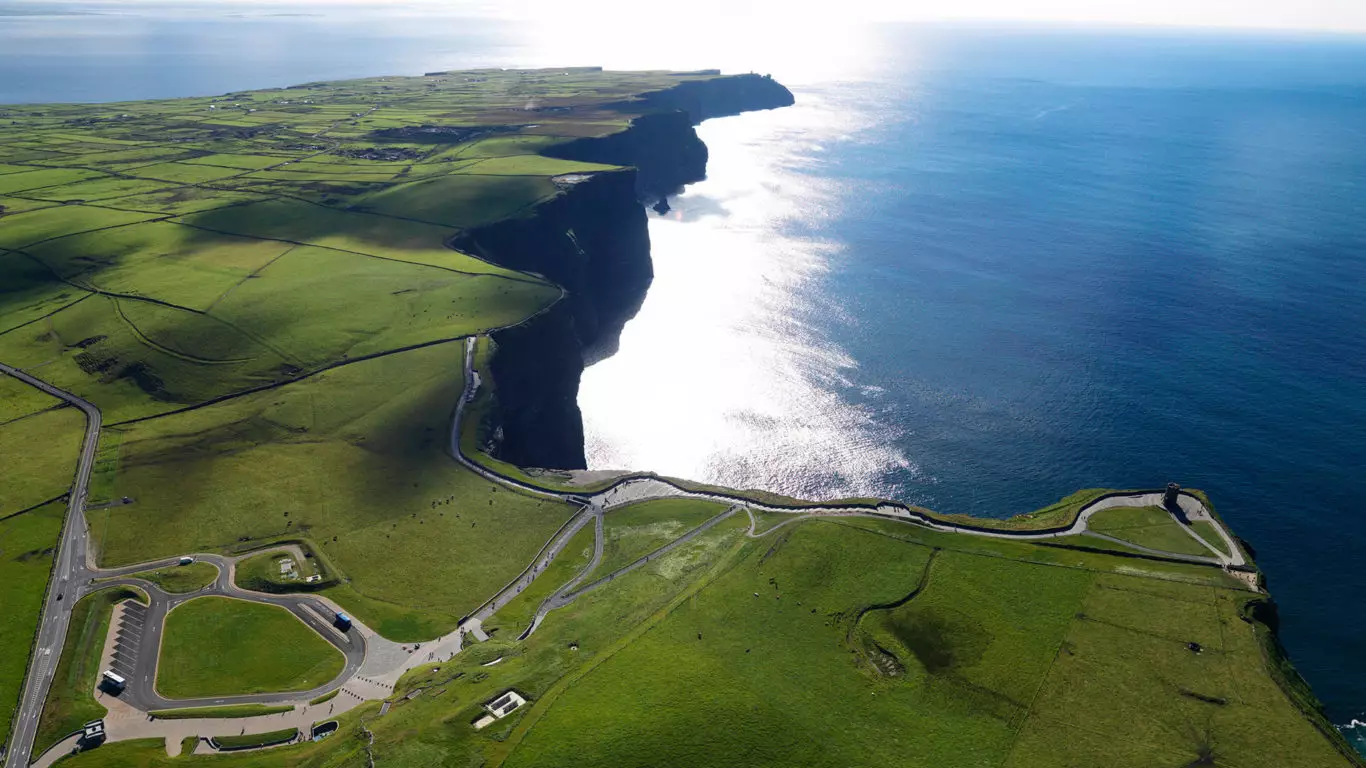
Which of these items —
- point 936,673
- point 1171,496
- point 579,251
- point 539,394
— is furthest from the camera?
point 579,251

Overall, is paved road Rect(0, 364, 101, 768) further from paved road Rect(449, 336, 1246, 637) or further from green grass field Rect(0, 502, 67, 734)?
paved road Rect(449, 336, 1246, 637)

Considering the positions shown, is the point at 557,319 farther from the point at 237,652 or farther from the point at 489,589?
the point at 237,652

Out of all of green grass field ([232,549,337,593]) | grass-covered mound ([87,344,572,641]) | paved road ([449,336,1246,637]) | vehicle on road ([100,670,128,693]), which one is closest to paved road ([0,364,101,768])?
grass-covered mound ([87,344,572,641])

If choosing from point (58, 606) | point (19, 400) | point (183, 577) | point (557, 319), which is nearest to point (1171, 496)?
point (557, 319)

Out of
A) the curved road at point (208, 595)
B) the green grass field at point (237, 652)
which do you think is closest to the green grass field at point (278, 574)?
the curved road at point (208, 595)

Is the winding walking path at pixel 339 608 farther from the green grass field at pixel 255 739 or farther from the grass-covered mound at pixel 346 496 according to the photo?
the grass-covered mound at pixel 346 496

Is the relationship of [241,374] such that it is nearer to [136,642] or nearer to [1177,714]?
[136,642]
